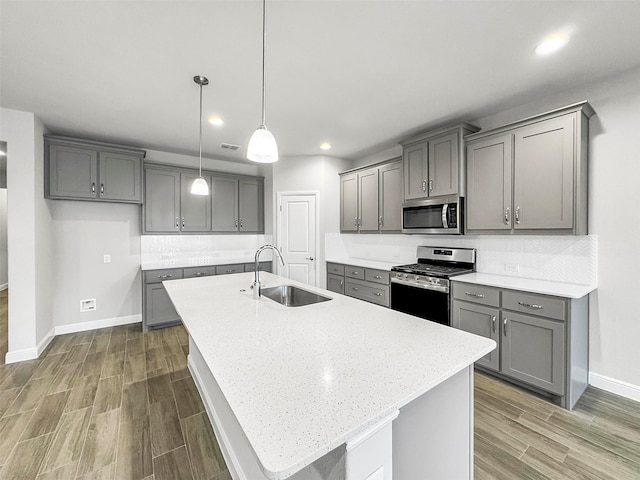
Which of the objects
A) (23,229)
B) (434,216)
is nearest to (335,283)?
(434,216)

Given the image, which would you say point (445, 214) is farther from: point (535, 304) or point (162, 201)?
point (162, 201)

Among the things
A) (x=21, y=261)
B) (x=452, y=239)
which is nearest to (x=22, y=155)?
(x=21, y=261)

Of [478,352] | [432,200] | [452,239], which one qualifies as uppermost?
[432,200]

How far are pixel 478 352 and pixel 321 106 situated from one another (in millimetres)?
2525

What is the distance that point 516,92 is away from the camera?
8.42ft

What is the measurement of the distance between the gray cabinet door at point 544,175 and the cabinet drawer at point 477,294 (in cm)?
65

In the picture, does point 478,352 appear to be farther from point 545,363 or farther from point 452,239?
point 452,239

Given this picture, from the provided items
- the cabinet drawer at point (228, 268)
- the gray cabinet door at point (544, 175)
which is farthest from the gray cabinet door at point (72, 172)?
the gray cabinet door at point (544, 175)

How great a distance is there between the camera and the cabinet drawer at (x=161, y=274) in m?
3.86

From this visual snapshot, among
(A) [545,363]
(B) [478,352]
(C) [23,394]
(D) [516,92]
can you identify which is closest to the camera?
(B) [478,352]

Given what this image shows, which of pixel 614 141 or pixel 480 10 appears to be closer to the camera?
pixel 480 10

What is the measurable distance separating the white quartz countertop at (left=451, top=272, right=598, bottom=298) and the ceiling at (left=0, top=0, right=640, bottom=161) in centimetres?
170

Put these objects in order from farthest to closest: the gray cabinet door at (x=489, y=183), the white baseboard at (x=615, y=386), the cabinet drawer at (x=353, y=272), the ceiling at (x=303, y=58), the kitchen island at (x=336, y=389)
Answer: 1. the cabinet drawer at (x=353, y=272)
2. the gray cabinet door at (x=489, y=183)
3. the white baseboard at (x=615, y=386)
4. the ceiling at (x=303, y=58)
5. the kitchen island at (x=336, y=389)

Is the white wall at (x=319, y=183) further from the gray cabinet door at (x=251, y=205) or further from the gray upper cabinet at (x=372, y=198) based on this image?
the gray cabinet door at (x=251, y=205)
